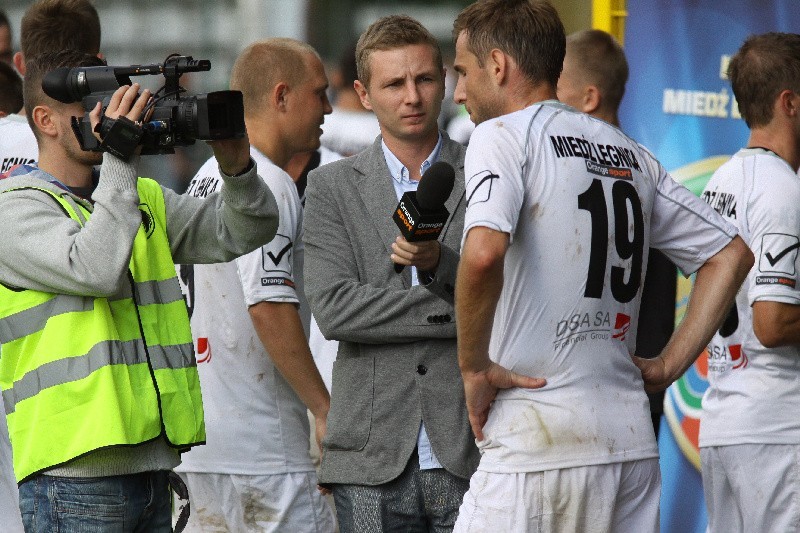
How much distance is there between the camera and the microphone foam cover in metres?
3.59

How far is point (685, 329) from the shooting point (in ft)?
12.9

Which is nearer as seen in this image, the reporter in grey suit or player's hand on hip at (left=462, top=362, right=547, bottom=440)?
player's hand on hip at (left=462, top=362, right=547, bottom=440)

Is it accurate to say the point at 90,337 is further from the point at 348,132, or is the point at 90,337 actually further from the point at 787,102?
the point at 348,132

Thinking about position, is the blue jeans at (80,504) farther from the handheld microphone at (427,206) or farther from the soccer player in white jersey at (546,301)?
the handheld microphone at (427,206)

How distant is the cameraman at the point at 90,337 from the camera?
3.65 m

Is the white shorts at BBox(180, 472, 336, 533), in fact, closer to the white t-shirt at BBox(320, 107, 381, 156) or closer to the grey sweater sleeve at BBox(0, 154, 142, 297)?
the grey sweater sleeve at BBox(0, 154, 142, 297)

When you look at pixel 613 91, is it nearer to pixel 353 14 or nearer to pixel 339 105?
pixel 339 105

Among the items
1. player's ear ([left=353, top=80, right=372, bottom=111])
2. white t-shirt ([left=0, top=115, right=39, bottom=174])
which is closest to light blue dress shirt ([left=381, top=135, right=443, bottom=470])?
player's ear ([left=353, top=80, right=372, bottom=111])

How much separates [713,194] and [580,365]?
181 centimetres

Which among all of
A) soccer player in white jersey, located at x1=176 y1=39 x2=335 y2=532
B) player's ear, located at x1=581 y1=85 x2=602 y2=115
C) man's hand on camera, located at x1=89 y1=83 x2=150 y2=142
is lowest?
soccer player in white jersey, located at x1=176 y1=39 x2=335 y2=532

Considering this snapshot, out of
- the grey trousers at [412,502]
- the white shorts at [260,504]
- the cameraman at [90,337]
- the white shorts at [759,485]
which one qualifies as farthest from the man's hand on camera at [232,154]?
the white shorts at [759,485]

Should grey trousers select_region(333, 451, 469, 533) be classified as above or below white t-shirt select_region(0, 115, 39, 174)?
below

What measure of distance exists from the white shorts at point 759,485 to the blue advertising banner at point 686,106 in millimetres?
1124

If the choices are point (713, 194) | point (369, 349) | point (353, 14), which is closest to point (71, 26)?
point (369, 349)
